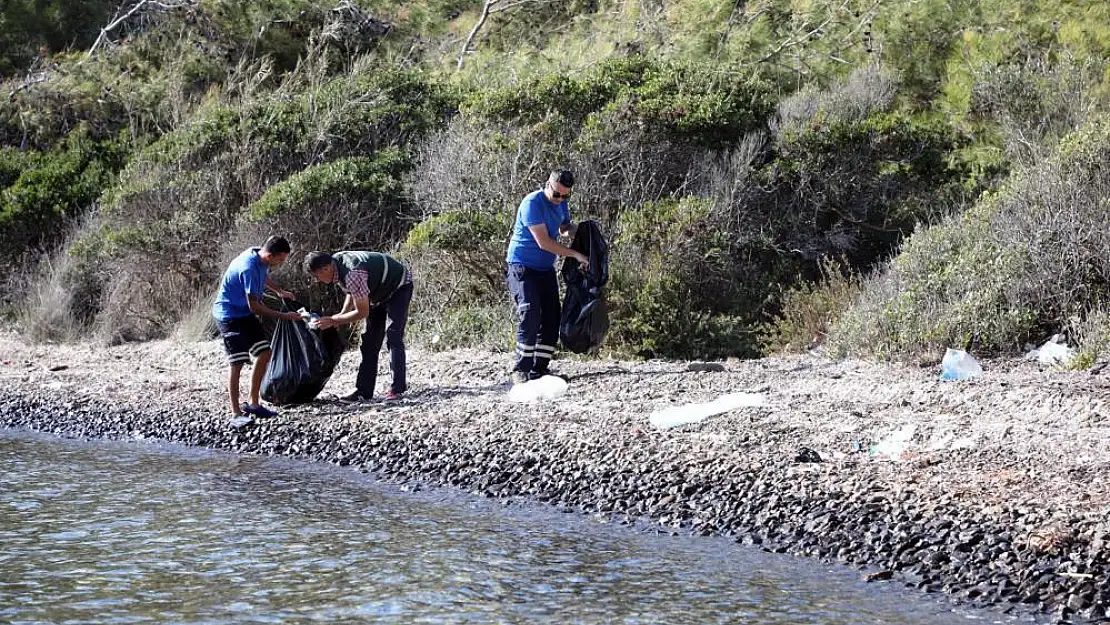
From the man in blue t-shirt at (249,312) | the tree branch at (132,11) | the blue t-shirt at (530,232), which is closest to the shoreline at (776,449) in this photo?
the man in blue t-shirt at (249,312)

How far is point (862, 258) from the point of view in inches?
601

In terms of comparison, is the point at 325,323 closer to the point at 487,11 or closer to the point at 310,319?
the point at 310,319

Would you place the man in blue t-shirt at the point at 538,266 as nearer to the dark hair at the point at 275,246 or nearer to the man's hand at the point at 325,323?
the man's hand at the point at 325,323

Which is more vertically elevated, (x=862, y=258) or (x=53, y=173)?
(x=53, y=173)

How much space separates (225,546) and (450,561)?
53.2 inches

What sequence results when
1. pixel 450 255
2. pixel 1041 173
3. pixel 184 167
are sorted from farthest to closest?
pixel 184 167 < pixel 450 255 < pixel 1041 173

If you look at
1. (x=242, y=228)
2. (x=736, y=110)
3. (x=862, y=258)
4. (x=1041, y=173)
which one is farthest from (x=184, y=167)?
(x=1041, y=173)

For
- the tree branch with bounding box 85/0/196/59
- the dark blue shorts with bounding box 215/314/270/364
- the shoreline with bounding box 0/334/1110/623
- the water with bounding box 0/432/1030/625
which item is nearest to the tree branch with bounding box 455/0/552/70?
the tree branch with bounding box 85/0/196/59

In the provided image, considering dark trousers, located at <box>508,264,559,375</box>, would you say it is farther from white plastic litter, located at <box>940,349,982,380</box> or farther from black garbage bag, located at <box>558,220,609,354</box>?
white plastic litter, located at <box>940,349,982,380</box>

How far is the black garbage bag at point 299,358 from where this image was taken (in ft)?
32.7

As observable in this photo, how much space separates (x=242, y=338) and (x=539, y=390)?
7.68ft

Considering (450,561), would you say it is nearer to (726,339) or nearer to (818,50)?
(726,339)

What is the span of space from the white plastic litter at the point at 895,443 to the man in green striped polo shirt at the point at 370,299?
384 cm

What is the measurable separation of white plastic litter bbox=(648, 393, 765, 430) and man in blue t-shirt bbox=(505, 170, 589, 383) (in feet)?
4.36
